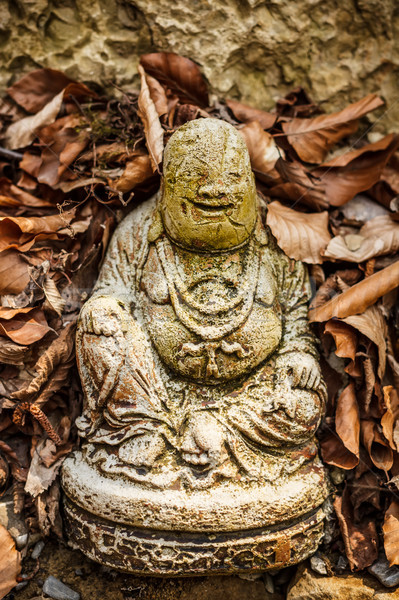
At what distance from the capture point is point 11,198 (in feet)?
10.2

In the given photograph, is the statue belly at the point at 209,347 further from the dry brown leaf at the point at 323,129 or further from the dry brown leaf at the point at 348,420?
the dry brown leaf at the point at 323,129

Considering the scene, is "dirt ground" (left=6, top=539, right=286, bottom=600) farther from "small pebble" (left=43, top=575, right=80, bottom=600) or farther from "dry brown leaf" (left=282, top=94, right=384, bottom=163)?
"dry brown leaf" (left=282, top=94, right=384, bottom=163)

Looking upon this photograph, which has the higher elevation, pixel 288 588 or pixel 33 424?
pixel 33 424

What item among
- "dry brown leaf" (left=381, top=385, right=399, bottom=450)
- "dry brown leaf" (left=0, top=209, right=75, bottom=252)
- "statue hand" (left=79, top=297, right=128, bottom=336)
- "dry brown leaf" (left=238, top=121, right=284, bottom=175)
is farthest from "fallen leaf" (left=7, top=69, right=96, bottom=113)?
"dry brown leaf" (left=381, top=385, right=399, bottom=450)

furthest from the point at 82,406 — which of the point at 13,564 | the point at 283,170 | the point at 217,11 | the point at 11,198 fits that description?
the point at 217,11

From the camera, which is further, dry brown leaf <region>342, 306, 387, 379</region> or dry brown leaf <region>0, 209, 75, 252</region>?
dry brown leaf <region>0, 209, 75, 252</region>

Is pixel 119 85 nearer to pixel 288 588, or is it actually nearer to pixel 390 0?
pixel 390 0

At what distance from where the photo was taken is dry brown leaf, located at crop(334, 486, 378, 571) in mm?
2520

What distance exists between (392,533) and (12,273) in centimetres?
208

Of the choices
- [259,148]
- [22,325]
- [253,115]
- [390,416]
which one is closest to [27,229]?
[22,325]

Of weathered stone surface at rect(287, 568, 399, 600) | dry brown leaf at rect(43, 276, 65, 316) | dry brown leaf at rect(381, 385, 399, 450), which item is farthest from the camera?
dry brown leaf at rect(43, 276, 65, 316)

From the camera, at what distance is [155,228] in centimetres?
267

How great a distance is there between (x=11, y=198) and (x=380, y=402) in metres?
2.13

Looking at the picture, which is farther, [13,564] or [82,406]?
[82,406]
